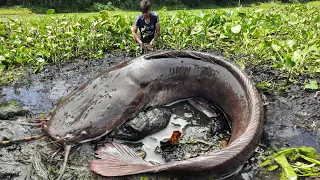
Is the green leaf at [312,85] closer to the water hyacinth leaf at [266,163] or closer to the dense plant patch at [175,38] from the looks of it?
the dense plant patch at [175,38]

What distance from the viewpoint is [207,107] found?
413 centimetres

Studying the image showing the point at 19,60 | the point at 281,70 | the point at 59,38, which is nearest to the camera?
the point at 281,70

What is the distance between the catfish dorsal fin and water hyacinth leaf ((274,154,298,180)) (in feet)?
4.10

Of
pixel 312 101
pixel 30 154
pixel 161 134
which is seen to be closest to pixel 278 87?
pixel 312 101

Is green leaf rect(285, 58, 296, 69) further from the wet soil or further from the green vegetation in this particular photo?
the green vegetation

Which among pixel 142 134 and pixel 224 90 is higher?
pixel 224 90

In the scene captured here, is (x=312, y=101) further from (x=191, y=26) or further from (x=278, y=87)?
(x=191, y=26)

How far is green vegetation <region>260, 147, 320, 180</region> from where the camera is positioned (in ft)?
9.55

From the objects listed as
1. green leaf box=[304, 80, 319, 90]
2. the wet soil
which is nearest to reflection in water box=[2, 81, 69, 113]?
the wet soil

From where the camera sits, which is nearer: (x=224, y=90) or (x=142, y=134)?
(x=142, y=134)

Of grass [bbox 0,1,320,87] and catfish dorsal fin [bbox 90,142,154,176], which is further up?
grass [bbox 0,1,320,87]

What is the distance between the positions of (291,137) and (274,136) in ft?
0.60

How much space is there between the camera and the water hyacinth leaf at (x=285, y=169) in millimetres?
2841

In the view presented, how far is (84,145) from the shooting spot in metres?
3.39
